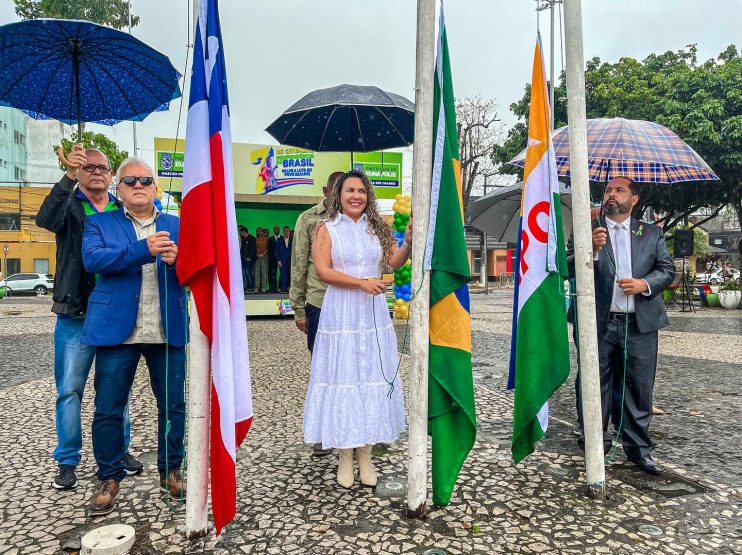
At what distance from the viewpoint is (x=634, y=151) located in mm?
3918

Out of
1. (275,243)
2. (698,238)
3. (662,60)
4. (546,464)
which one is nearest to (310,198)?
(275,243)

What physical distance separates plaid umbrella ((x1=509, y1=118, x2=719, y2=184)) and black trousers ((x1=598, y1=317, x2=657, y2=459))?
1.19 metres

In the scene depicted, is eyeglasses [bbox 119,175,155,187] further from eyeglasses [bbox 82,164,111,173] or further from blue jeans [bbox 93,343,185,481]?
blue jeans [bbox 93,343,185,481]

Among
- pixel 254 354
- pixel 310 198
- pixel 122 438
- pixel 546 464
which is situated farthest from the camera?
pixel 310 198

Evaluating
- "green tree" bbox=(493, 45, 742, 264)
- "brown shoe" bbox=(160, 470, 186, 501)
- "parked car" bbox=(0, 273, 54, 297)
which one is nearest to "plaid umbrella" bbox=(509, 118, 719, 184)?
"brown shoe" bbox=(160, 470, 186, 501)

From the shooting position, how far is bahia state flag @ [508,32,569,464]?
10.6 ft

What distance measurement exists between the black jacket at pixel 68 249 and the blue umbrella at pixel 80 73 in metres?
0.44

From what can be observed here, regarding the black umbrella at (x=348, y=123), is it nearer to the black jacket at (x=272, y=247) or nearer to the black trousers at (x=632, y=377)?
the black trousers at (x=632, y=377)

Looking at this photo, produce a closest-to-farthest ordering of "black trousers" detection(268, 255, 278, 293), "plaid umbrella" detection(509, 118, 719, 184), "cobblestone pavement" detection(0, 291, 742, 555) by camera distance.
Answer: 1. "cobblestone pavement" detection(0, 291, 742, 555)
2. "plaid umbrella" detection(509, 118, 719, 184)
3. "black trousers" detection(268, 255, 278, 293)

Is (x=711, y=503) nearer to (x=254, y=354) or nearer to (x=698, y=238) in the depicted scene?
(x=254, y=354)

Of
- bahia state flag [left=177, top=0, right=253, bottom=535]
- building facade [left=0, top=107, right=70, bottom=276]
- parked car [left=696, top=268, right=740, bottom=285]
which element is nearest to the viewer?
bahia state flag [left=177, top=0, right=253, bottom=535]

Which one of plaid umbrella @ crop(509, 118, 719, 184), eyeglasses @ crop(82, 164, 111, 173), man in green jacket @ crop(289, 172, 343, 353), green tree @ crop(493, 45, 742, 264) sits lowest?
man in green jacket @ crop(289, 172, 343, 353)

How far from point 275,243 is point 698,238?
3717cm

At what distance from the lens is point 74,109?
3.85m
